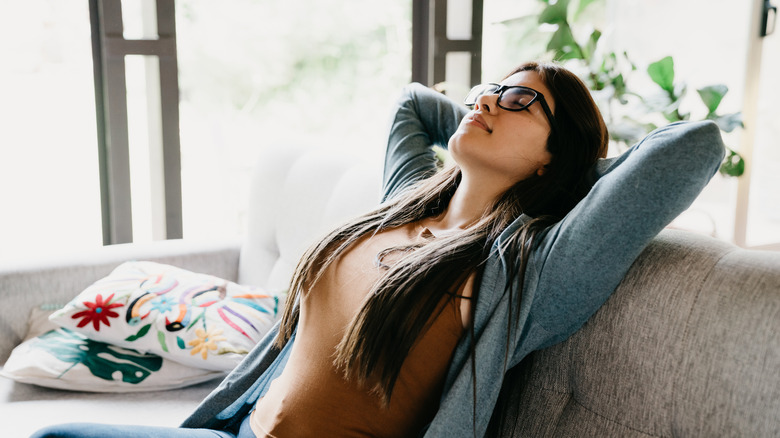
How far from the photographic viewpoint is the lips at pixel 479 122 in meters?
1.23

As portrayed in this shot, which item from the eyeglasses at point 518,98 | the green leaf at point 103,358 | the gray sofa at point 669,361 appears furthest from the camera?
the green leaf at point 103,358

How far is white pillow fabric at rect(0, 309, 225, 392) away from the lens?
1576mm

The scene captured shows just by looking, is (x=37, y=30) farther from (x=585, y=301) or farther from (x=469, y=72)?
(x=585, y=301)

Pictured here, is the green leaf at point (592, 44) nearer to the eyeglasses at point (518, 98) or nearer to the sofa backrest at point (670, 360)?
the eyeglasses at point (518, 98)

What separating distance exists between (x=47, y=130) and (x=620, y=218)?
7.64 feet

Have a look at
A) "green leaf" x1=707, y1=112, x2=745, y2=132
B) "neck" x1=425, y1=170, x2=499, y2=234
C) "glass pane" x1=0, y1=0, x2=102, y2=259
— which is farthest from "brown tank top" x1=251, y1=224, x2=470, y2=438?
"green leaf" x1=707, y1=112, x2=745, y2=132

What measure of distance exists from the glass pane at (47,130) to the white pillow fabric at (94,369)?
0.75m

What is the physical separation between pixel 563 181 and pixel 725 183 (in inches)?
133

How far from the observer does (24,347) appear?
1.68 metres

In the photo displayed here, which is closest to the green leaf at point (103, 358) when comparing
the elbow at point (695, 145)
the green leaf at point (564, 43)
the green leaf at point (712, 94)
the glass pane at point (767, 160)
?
the elbow at point (695, 145)

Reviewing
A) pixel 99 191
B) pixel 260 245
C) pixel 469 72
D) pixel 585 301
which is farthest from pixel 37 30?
pixel 585 301

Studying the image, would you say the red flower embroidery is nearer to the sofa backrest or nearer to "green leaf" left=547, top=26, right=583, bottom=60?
the sofa backrest

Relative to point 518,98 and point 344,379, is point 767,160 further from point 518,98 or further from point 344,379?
point 344,379

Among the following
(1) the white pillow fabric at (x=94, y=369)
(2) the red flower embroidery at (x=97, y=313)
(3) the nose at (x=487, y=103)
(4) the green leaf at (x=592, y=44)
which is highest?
(4) the green leaf at (x=592, y=44)
